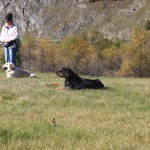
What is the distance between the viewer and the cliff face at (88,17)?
16145 centimetres

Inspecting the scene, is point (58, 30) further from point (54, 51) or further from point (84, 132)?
point (84, 132)

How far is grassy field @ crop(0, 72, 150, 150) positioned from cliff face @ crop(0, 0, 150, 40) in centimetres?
14299

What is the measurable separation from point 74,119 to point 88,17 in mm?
173723

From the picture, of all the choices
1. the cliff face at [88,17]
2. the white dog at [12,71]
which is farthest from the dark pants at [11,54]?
the cliff face at [88,17]

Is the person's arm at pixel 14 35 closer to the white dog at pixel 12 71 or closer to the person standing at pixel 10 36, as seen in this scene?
the person standing at pixel 10 36

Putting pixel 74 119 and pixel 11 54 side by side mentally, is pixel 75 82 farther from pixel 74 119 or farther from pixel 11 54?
pixel 74 119

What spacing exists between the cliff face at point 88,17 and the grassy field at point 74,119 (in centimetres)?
14299

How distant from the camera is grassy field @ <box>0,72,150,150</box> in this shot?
627cm

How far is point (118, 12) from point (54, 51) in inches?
2674

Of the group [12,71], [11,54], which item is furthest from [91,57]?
[11,54]

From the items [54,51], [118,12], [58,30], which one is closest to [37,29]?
[58,30]

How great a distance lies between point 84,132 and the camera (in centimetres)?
709

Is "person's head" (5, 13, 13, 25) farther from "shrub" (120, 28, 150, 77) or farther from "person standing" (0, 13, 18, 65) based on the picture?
"shrub" (120, 28, 150, 77)

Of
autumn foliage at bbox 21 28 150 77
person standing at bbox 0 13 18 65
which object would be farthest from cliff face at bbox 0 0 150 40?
person standing at bbox 0 13 18 65
